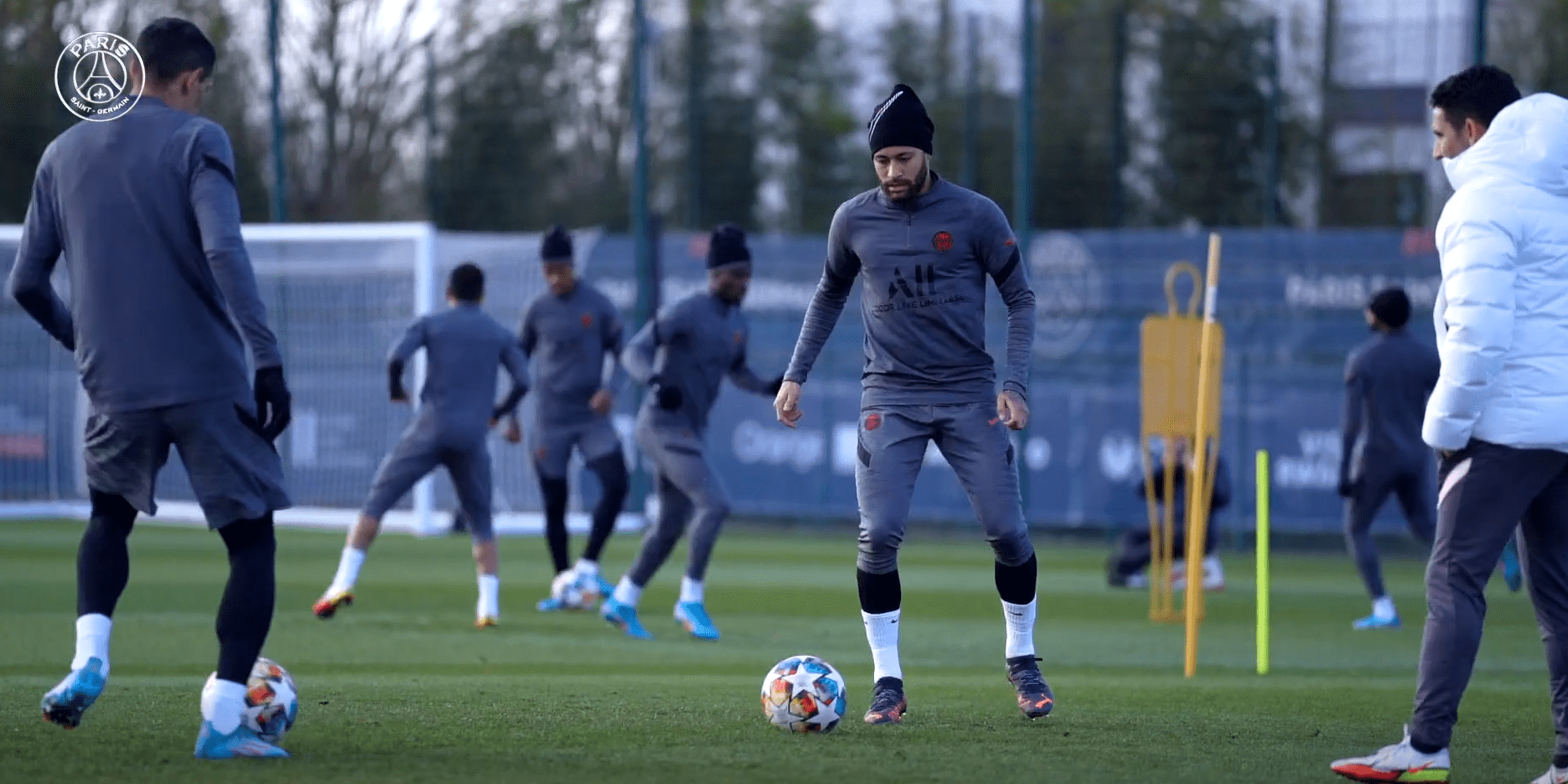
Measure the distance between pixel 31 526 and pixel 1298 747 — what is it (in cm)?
1624

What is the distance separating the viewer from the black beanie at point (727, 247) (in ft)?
34.8

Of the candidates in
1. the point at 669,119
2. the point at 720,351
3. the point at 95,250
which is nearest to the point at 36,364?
the point at 669,119

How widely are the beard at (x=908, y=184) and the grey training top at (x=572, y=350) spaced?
18.3ft

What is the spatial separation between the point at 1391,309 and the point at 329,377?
12.0 meters

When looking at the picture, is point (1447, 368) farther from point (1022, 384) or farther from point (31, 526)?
point (31, 526)

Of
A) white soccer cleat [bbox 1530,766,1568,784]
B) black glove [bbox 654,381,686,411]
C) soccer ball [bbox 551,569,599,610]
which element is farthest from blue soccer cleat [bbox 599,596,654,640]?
white soccer cleat [bbox 1530,766,1568,784]

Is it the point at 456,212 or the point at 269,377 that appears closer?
the point at 269,377

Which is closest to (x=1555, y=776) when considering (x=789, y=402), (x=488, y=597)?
(x=789, y=402)

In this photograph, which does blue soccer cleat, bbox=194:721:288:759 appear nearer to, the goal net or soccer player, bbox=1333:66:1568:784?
soccer player, bbox=1333:66:1568:784

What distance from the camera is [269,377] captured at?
5441 mm

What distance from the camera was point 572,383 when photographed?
12.4m

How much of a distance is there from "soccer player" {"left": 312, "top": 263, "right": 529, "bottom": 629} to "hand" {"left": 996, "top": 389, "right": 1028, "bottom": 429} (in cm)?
521

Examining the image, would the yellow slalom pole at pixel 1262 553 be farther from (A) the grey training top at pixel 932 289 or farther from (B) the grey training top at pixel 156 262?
(B) the grey training top at pixel 156 262

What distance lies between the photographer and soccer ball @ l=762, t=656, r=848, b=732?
6422 mm
